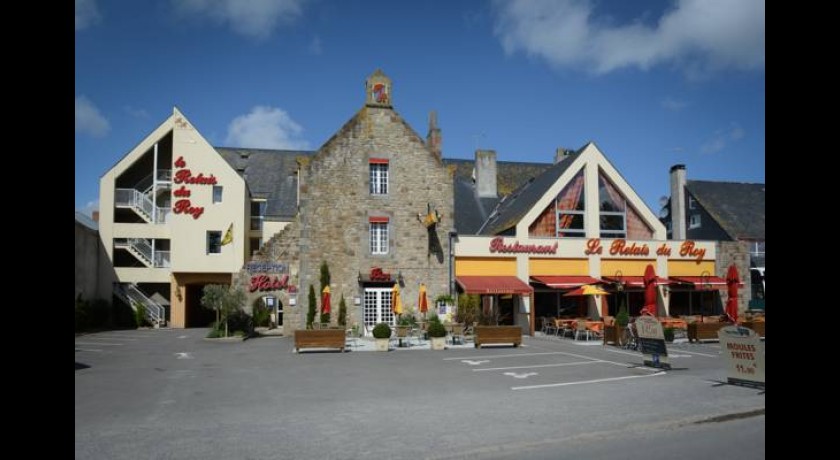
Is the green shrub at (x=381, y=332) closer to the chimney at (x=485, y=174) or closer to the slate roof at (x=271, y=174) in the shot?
the chimney at (x=485, y=174)

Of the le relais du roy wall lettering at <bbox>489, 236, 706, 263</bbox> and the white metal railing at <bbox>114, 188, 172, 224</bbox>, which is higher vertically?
the white metal railing at <bbox>114, 188, 172, 224</bbox>

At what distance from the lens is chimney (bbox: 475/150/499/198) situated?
37.1 metres

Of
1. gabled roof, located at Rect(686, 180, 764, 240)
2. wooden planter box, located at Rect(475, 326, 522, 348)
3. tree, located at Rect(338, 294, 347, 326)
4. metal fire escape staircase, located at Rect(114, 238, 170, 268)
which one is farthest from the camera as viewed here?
gabled roof, located at Rect(686, 180, 764, 240)

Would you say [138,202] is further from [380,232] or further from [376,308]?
[376,308]

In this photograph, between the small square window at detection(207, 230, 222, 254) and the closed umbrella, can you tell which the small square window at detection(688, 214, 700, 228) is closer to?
the closed umbrella

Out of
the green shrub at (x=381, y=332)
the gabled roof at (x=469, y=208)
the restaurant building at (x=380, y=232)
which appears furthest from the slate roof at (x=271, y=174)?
the green shrub at (x=381, y=332)

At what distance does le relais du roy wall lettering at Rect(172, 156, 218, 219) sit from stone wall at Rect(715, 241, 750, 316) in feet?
94.4

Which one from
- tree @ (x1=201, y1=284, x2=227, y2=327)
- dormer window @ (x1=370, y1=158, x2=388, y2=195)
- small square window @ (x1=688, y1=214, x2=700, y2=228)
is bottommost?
tree @ (x1=201, y1=284, x2=227, y2=327)

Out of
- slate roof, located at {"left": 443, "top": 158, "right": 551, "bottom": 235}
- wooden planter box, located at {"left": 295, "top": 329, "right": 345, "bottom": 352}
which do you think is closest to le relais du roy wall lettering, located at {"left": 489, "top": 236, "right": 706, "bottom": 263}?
slate roof, located at {"left": 443, "top": 158, "right": 551, "bottom": 235}
